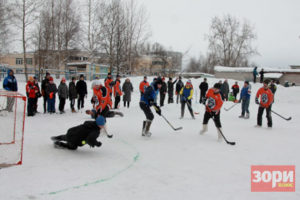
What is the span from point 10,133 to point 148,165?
405 centimetres

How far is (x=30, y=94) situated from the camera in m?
8.95

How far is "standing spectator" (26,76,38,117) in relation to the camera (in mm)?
8909

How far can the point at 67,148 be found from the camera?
5.03 meters

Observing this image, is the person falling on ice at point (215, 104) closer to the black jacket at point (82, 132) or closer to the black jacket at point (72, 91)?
the black jacket at point (82, 132)

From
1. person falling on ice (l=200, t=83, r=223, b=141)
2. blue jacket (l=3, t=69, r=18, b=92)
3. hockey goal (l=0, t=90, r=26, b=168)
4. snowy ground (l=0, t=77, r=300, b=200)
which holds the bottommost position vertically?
snowy ground (l=0, t=77, r=300, b=200)

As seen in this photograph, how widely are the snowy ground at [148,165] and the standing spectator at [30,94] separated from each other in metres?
1.07

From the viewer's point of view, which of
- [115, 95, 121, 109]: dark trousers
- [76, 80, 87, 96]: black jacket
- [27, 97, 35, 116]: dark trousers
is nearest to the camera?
[27, 97, 35, 116]: dark trousers

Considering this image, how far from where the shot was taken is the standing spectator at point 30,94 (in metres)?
8.91

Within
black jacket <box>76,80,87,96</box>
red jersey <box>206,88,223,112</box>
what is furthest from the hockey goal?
red jersey <box>206,88,223,112</box>

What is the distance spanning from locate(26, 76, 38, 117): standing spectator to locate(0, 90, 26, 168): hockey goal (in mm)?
460

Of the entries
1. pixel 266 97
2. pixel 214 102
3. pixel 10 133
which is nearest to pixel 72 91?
pixel 10 133

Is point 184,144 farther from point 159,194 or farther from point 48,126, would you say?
point 48,126

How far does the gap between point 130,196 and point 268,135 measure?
19.5 feet

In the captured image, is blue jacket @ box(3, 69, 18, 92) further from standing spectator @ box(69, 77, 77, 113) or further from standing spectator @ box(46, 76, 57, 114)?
standing spectator @ box(69, 77, 77, 113)
